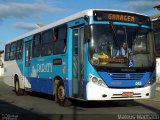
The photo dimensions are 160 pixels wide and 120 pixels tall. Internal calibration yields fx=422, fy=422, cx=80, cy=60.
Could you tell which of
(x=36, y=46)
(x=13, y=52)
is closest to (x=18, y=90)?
(x=13, y=52)

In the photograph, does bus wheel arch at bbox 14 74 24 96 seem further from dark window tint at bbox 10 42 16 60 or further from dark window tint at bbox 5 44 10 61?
dark window tint at bbox 5 44 10 61

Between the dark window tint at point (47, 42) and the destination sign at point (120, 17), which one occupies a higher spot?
the destination sign at point (120, 17)

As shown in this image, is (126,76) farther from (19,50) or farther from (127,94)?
(19,50)

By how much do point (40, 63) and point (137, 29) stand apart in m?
5.97

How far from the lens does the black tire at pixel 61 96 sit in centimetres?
1623

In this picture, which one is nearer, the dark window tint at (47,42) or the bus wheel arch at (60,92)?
the bus wheel arch at (60,92)

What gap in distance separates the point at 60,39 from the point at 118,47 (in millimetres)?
3130

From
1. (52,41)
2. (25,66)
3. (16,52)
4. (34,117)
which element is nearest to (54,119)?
(34,117)

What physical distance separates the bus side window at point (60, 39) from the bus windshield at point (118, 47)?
2.19m

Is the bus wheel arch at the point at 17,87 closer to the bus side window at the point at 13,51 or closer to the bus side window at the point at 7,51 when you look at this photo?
the bus side window at the point at 13,51

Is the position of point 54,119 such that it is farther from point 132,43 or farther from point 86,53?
point 132,43

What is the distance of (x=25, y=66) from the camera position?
865 inches

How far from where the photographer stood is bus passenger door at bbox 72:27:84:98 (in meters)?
14.6

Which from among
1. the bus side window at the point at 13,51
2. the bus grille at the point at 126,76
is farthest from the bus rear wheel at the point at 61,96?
the bus side window at the point at 13,51
